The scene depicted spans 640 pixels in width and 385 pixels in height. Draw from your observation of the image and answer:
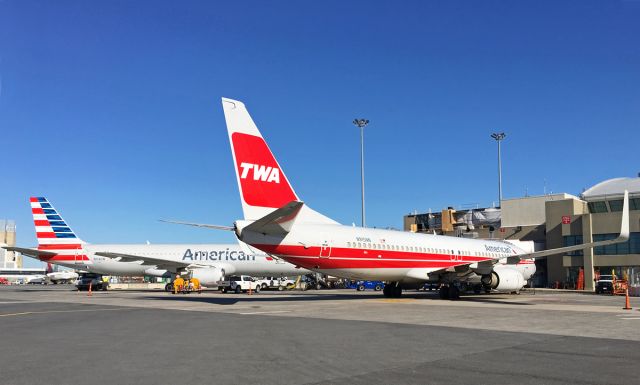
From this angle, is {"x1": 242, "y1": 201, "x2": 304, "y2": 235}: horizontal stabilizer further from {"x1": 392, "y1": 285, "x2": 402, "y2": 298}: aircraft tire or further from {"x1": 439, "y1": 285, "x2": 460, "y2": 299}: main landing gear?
{"x1": 439, "y1": 285, "x2": 460, "y2": 299}: main landing gear

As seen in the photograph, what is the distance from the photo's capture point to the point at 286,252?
86.5ft

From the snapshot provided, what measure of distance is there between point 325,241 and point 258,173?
5.22 metres

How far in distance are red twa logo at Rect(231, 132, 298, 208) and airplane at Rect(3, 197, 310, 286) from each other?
78.9ft

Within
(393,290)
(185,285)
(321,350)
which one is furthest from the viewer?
(185,285)

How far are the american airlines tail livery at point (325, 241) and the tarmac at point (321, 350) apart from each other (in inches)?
275

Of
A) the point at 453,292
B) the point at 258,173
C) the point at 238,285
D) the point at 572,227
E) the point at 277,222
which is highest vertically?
the point at 258,173

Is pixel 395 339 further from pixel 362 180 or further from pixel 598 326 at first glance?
pixel 362 180

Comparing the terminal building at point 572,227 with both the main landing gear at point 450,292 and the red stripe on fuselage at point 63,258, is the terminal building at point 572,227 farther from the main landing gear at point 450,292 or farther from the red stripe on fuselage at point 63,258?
the red stripe on fuselage at point 63,258

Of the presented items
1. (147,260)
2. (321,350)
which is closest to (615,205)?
(147,260)

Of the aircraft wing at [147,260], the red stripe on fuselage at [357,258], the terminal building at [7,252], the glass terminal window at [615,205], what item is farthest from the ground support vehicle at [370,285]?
the terminal building at [7,252]

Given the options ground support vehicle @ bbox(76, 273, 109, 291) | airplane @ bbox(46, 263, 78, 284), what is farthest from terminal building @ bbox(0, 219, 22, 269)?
ground support vehicle @ bbox(76, 273, 109, 291)

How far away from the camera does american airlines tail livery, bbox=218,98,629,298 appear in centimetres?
2505

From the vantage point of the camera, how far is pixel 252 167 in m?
25.3

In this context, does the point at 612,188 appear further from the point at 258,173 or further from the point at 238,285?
the point at 258,173
